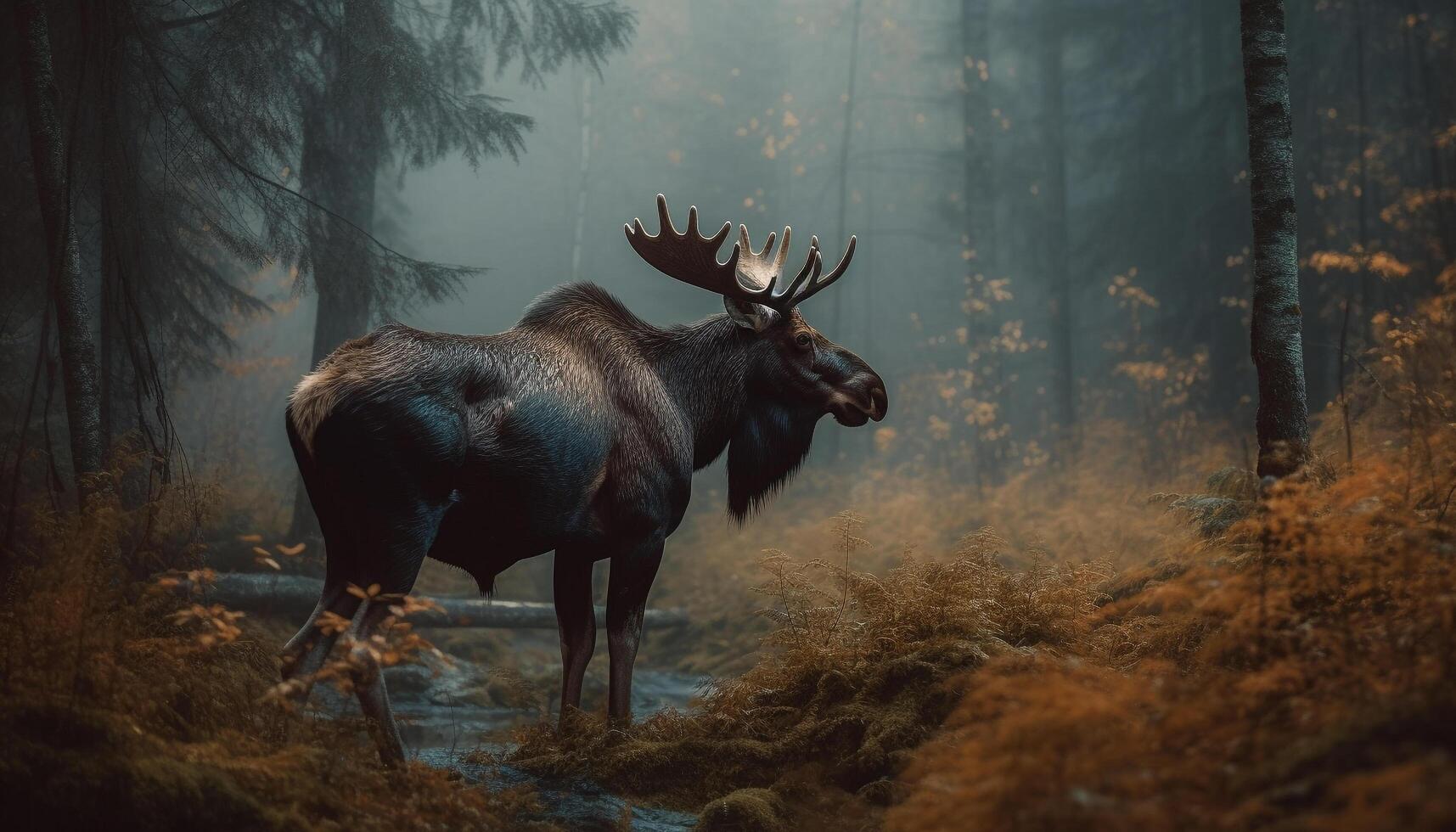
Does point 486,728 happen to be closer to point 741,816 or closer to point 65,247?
point 741,816

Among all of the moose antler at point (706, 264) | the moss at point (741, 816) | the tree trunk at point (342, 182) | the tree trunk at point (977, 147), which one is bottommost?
the moss at point (741, 816)

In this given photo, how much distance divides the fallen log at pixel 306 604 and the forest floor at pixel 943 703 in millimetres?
2082

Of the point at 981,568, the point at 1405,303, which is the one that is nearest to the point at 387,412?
the point at 981,568

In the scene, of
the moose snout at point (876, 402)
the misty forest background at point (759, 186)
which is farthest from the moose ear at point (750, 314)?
the misty forest background at point (759, 186)

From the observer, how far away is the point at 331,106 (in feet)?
33.9

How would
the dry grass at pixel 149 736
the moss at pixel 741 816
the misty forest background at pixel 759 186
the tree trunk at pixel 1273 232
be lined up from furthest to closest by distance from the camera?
the misty forest background at pixel 759 186, the tree trunk at pixel 1273 232, the moss at pixel 741 816, the dry grass at pixel 149 736

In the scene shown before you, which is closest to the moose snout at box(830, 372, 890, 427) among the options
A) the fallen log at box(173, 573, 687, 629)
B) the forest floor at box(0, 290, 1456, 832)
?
the forest floor at box(0, 290, 1456, 832)

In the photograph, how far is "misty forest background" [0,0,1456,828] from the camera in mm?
3684

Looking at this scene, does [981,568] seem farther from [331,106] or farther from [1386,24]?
[1386,24]

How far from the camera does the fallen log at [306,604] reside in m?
9.39

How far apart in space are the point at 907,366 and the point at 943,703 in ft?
99.3

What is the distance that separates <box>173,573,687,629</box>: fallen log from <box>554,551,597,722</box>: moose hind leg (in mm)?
3250

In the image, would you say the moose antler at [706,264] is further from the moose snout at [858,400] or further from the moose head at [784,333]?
the moose snout at [858,400]

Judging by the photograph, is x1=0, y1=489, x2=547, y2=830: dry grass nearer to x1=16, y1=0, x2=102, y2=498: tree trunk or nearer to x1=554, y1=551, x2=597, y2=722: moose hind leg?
x1=554, y1=551, x2=597, y2=722: moose hind leg
